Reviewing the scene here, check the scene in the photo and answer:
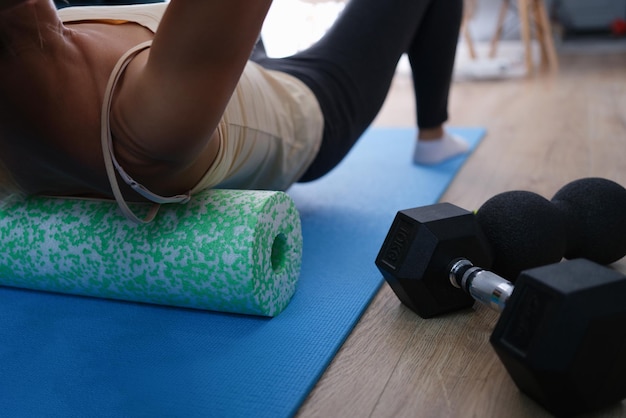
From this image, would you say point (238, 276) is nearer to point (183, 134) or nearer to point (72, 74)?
point (183, 134)

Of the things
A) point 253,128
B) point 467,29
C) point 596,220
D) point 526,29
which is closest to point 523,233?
point 596,220

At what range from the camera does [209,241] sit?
3.13 feet

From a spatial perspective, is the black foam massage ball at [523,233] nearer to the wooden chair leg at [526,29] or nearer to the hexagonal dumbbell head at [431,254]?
the hexagonal dumbbell head at [431,254]

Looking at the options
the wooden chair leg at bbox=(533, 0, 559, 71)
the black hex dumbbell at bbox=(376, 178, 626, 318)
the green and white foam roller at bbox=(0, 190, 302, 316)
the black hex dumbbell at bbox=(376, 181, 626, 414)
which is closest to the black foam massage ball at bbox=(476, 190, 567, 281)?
the black hex dumbbell at bbox=(376, 178, 626, 318)

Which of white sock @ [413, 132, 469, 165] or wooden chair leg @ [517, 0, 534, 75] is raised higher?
white sock @ [413, 132, 469, 165]

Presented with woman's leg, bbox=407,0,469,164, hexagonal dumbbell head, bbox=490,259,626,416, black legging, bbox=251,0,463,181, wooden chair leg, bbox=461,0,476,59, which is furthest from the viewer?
wooden chair leg, bbox=461,0,476,59

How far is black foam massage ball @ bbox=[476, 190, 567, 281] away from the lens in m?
0.92

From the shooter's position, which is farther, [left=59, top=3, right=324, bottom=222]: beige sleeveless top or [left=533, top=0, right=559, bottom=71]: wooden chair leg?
[left=533, top=0, right=559, bottom=71]: wooden chair leg

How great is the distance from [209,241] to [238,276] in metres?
0.08

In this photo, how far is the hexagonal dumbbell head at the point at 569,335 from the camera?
63 centimetres

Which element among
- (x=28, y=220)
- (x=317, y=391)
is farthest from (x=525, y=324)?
(x=28, y=220)

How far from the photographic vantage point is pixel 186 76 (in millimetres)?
782

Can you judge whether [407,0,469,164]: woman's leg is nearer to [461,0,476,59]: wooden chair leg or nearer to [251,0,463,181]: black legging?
[251,0,463,181]: black legging

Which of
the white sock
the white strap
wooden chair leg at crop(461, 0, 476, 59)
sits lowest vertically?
wooden chair leg at crop(461, 0, 476, 59)
